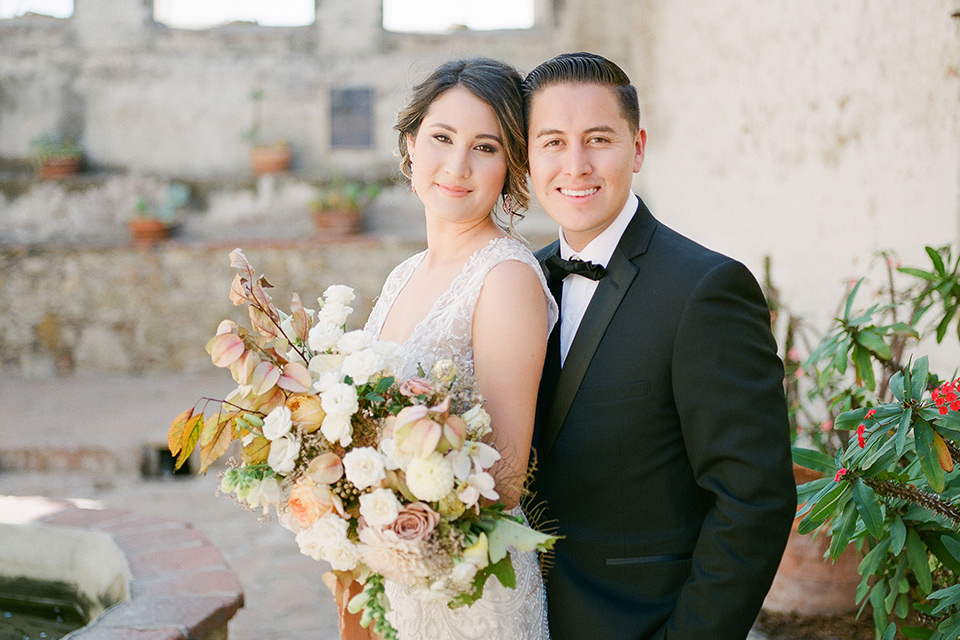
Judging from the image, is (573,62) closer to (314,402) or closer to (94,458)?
(314,402)

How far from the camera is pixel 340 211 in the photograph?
8.78m

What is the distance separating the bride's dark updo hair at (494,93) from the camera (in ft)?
5.82

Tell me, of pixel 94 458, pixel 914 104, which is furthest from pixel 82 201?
pixel 914 104

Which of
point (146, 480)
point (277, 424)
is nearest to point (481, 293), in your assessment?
point (277, 424)

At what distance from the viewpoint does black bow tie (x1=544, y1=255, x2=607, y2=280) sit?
173 cm

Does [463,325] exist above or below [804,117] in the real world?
below

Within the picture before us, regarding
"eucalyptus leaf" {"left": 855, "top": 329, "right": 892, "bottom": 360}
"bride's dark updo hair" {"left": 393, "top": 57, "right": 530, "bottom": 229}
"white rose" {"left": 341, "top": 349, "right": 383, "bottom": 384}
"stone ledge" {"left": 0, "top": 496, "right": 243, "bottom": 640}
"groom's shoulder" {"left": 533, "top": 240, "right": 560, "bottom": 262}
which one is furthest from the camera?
"eucalyptus leaf" {"left": 855, "top": 329, "right": 892, "bottom": 360}

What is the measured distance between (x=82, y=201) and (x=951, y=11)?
8462 millimetres

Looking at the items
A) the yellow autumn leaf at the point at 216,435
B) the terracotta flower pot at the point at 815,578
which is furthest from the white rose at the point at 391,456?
the terracotta flower pot at the point at 815,578

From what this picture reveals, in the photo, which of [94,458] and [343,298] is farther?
[94,458]

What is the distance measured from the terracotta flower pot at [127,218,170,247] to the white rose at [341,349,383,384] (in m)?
7.59

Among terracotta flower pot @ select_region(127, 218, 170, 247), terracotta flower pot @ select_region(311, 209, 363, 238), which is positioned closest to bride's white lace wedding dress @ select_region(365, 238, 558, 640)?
terracotta flower pot @ select_region(311, 209, 363, 238)

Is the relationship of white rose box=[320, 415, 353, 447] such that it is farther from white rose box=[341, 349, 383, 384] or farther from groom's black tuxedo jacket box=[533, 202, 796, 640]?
groom's black tuxedo jacket box=[533, 202, 796, 640]

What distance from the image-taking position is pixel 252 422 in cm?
153
